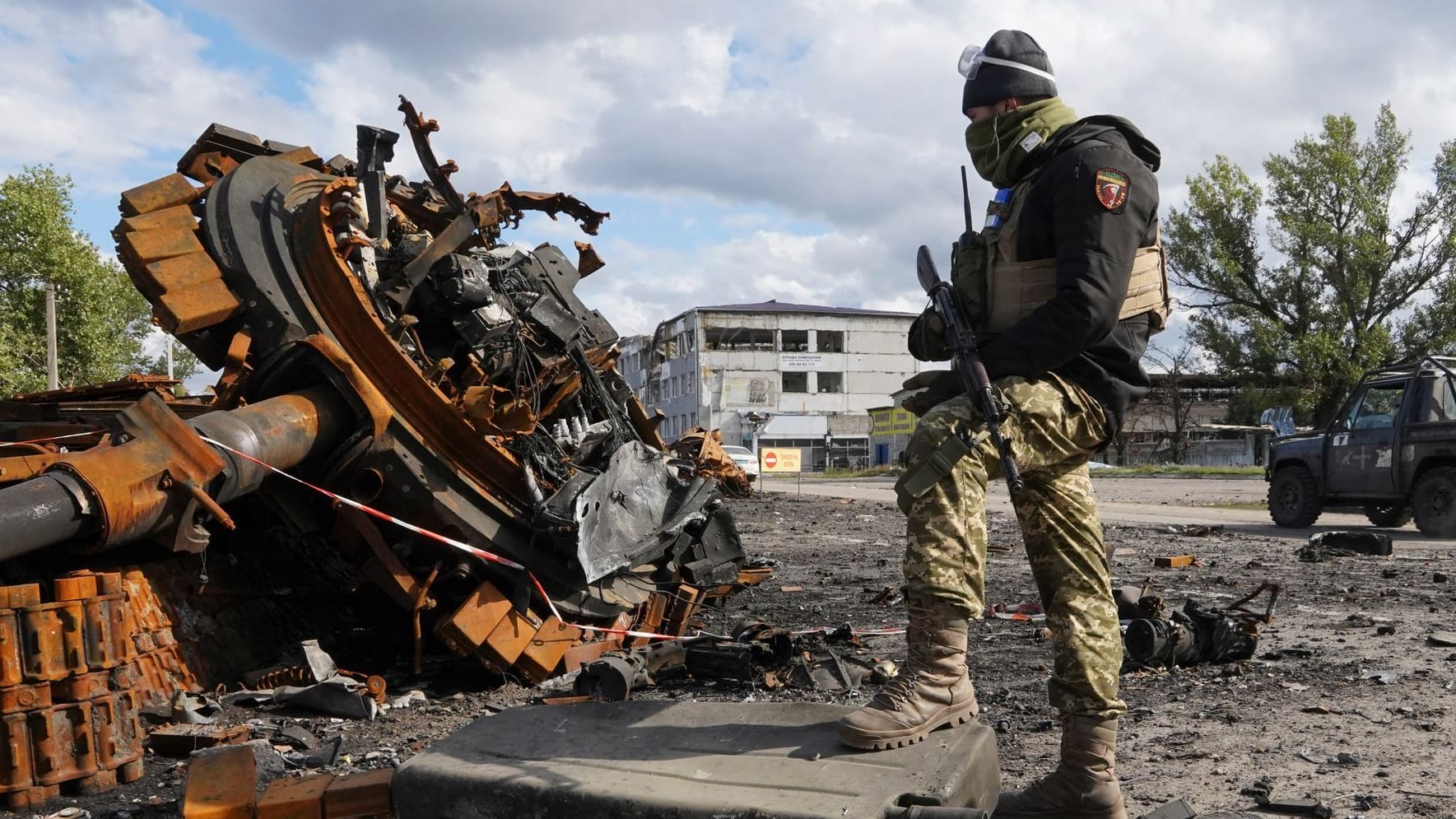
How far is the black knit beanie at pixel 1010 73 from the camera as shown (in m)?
3.18

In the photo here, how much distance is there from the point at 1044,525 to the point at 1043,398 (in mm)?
394

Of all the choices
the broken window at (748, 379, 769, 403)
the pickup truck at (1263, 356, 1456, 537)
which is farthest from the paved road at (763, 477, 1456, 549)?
the broken window at (748, 379, 769, 403)

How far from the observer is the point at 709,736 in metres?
3.10

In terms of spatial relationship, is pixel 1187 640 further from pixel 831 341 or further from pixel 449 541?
pixel 831 341

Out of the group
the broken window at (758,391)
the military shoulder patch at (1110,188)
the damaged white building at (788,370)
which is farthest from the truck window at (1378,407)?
the broken window at (758,391)

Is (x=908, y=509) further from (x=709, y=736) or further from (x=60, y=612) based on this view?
(x=60, y=612)

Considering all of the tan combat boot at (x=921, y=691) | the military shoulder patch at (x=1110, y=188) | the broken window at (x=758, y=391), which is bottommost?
the tan combat boot at (x=921, y=691)

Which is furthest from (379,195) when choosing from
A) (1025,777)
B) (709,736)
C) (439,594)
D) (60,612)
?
(1025,777)

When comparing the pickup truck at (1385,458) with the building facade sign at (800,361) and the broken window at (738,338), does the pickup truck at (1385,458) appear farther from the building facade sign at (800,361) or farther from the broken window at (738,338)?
the broken window at (738,338)

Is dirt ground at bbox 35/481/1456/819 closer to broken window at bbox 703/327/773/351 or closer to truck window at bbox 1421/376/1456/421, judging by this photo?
truck window at bbox 1421/376/1456/421

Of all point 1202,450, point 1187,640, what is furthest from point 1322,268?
point 1187,640

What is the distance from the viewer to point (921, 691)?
2.86 metres

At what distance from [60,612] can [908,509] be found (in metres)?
2.91

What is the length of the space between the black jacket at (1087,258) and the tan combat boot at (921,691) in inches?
27.9
